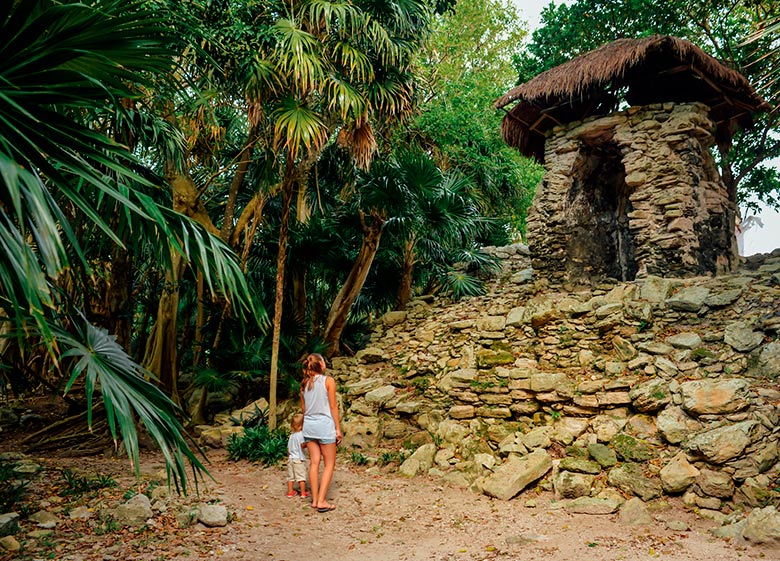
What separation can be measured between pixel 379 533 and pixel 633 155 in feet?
21.8

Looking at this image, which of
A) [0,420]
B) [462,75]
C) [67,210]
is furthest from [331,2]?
[462,75]

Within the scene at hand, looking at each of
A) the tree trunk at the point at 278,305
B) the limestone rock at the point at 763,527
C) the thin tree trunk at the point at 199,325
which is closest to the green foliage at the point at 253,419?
the tree trunk at the point at 278,305

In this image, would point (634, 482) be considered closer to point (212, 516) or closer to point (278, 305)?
point (212, 516)

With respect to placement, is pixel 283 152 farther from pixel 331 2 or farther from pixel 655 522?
pixel 655 522

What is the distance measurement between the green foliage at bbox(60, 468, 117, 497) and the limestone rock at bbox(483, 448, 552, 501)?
341cm

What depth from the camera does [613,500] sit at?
176 inches

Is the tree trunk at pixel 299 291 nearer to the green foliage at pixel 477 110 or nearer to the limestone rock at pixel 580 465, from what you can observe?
the green foliage at pixel 477 110

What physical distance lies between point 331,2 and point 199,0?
1740 mm

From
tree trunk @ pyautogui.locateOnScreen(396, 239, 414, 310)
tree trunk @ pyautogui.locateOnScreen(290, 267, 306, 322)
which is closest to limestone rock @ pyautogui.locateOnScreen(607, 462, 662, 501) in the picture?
tree trunk @ pyautogui.locateOnScreen(290, 267, 306, 322)

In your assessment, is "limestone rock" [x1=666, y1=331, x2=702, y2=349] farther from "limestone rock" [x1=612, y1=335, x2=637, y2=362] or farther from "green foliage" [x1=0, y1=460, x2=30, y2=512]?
"green foliage" [x1=0, y1=460, x2=30, y2=512]

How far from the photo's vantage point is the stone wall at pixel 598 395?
4.61 metres

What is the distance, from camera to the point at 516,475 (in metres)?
4.97

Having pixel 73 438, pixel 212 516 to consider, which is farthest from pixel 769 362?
pixel 73 438

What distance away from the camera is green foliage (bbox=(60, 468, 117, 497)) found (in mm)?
4668
